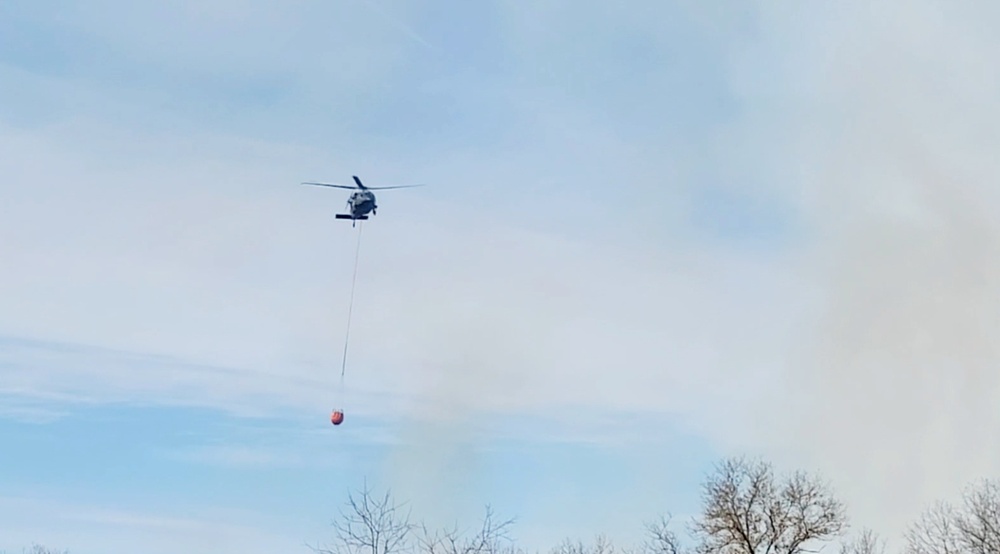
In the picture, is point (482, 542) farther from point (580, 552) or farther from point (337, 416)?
point (580, 552)

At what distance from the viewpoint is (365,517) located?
100 ft

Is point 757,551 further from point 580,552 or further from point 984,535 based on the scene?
point 984,535

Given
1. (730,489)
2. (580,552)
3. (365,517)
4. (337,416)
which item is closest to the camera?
(365,517)

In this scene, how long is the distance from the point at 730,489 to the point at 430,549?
23631mm

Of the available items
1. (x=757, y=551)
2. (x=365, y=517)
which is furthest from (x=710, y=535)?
(x=365, y=517)

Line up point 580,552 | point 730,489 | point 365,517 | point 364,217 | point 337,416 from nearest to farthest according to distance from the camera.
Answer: point 365,517 → point 337,416 → point 364,217 → point 580,552 → point 730,489

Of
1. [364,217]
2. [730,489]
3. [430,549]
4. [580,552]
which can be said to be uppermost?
[364,217]

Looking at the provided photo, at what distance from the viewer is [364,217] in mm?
43438

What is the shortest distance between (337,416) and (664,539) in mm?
22752

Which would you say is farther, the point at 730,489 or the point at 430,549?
the point at 730,489

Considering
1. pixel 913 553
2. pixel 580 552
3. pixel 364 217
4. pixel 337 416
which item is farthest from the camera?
pixel 913 553

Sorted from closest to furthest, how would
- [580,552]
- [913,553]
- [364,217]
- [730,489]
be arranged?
[364,217], [580,552], [730,489], [913,553]

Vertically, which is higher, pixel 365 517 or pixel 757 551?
pixel 757 551

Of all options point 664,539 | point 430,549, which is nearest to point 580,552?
point 664,539
